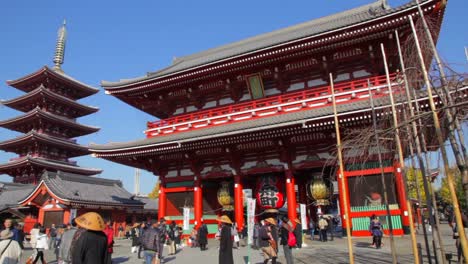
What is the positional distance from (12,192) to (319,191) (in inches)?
1248

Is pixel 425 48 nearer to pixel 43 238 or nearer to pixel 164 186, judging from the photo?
pixel 43 238

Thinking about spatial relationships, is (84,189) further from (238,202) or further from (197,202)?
(238,202)

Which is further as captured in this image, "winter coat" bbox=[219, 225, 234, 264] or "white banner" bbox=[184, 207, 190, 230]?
"white banner" bbox=[184, 207, 190, 230]

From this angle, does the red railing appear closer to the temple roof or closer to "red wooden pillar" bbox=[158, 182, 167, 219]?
"red wooden pillar" bbox=[158, 182, 167, 219]

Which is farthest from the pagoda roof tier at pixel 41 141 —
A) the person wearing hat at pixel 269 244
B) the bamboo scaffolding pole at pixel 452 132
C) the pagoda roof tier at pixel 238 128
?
the bamboo scaffolding pole at pixel 452 132

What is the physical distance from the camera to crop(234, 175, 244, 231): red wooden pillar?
16.8 meters

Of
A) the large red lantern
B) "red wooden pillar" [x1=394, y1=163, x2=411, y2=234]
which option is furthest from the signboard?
"red wooden pillar" [x1=394, y1=163, x2=411, y2=234]

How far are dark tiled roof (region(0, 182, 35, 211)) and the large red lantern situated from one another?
25.5 m

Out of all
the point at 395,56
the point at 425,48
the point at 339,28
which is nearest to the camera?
the point at 425,48

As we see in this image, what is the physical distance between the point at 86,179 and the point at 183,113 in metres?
16.7

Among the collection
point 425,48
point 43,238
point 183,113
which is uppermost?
point 183,113

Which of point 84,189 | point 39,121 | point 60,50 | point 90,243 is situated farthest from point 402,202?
point 60,50

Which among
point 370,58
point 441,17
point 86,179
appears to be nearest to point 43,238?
point 370,58

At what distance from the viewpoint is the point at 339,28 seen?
14.1 meters
